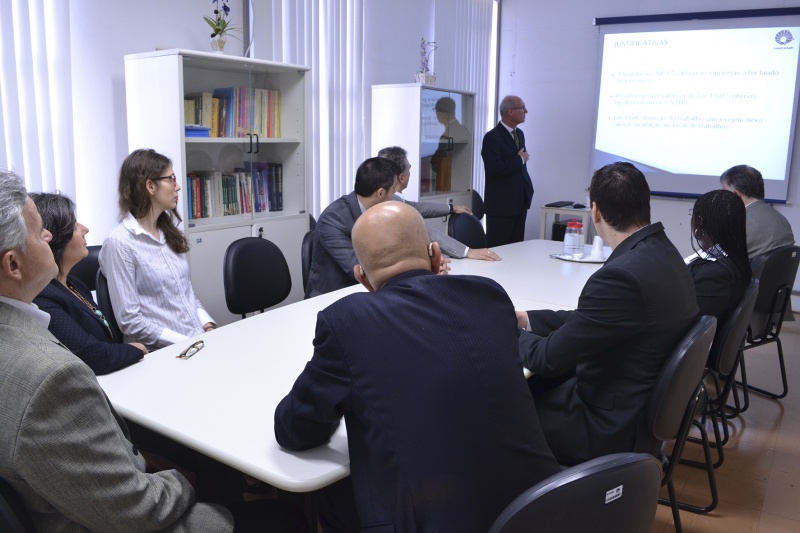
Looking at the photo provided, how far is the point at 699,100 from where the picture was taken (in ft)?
20.6

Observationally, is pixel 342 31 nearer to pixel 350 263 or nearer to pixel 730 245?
pixel 350 263

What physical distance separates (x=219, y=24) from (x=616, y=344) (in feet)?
10.7

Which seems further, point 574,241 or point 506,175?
point 506,175

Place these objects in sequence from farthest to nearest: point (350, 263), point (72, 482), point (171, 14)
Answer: point (171, 14)
point (350, 263)
point (72, 482)

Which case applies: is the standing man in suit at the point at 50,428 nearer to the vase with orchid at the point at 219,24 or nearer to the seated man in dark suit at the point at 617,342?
the seated man in dark suit at the point at 617,342

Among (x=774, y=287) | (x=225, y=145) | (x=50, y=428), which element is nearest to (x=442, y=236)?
(x=225, y=145)

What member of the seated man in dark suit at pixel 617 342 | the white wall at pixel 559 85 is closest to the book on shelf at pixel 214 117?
the seated man in dark suit at pixel 617 342

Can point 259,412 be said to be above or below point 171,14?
below

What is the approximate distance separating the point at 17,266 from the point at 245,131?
10.5 ft

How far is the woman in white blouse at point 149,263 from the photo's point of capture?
Answer: 259 cm

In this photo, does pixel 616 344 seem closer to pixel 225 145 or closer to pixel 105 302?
pixel 105 302

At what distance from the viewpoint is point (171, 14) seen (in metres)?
4.05

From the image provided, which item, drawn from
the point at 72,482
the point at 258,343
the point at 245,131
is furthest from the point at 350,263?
the point at 72,482

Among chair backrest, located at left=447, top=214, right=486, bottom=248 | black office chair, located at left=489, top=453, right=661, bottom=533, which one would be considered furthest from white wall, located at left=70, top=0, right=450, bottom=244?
black office chair, located at left=489, top=453, right=661, bottom=533
